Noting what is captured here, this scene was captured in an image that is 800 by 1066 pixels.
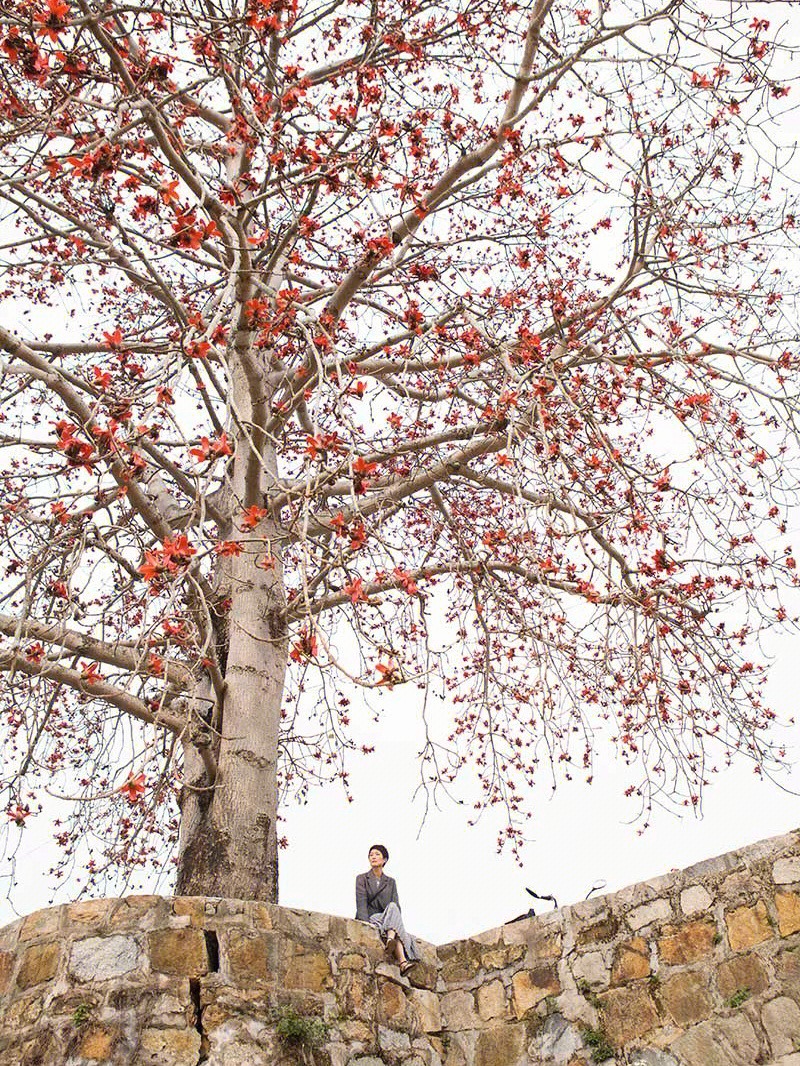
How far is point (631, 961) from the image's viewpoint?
4301mm

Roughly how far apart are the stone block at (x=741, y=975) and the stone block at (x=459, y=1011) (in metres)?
1.37

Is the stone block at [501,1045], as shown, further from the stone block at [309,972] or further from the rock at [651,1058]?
the stone block at [309,972]

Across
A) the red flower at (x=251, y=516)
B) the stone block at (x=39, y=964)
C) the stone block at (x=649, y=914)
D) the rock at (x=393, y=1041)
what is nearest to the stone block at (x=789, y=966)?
the stone block at (x=649, y=914)

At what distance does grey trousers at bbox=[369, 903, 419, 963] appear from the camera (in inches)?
190

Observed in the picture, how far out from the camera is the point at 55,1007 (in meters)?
3.76

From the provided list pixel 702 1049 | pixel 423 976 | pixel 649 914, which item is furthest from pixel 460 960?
pixel 702 1049

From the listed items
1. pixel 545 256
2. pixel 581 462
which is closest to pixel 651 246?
pixel 545 256

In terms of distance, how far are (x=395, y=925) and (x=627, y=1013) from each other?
4.15ft

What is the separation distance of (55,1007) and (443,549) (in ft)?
11.9

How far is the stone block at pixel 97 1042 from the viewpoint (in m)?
3.65

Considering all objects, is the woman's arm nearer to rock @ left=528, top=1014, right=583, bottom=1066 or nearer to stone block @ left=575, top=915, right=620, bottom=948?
rock @ left=528, top=1014, right=583, bottom=1066

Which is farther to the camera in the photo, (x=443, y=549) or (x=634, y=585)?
(x=443, y=549)

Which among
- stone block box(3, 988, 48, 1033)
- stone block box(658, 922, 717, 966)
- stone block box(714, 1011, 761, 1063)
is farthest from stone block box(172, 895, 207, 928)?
stone block box(714, 1011, 761, 1063)

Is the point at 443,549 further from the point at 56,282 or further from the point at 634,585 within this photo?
the point at 56,282
